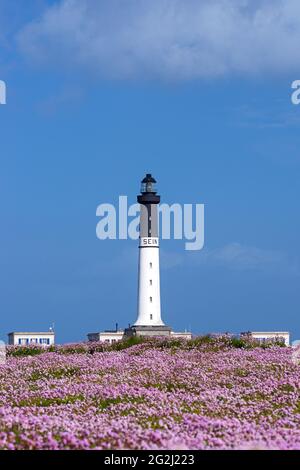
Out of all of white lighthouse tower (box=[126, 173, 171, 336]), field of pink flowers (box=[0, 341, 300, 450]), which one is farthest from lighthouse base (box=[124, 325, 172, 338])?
field of pink flowers (box=[0, 341, 300, 450])

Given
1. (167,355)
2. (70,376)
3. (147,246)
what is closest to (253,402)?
(70,376)

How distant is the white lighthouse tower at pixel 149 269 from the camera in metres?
78.2

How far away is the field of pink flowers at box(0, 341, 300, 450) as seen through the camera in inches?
453

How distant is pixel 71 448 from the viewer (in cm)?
1112

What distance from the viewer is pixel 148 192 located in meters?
80.3

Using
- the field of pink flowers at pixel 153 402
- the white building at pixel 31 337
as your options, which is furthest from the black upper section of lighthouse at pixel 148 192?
the field of pink flowers at pixel 153 402

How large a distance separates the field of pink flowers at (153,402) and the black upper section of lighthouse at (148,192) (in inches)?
2038

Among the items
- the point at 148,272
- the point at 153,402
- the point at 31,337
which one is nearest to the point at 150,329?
the point at 148,272

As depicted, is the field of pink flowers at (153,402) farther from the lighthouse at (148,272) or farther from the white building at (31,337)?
the lighthouse at (148,272)

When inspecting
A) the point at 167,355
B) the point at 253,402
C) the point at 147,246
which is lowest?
the point at 253,402

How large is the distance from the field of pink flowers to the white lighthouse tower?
163 ft

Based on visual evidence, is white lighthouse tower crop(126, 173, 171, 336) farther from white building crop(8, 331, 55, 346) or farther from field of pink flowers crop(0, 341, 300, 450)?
field of pink flowers crop(0, 341, 300, 450)
